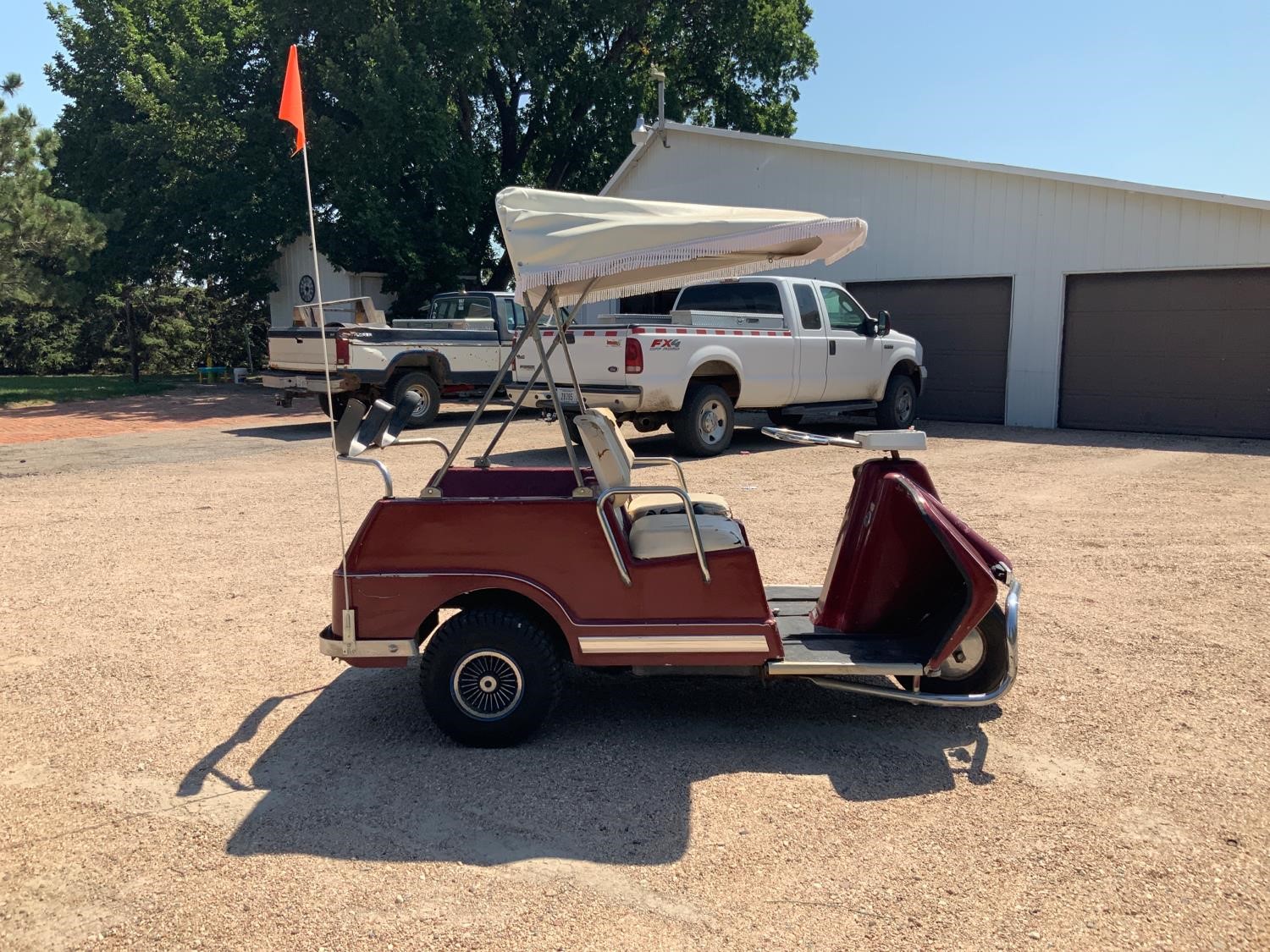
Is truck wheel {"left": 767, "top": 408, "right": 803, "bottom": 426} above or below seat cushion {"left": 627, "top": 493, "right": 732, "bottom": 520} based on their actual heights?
below

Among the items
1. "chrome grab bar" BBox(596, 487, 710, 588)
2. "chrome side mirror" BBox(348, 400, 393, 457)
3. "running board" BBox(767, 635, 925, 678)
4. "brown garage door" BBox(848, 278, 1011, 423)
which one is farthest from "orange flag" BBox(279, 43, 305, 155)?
"brown garage door" BBox(848, 278, 1011, 423)

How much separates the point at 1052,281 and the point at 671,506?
1264 centimetres

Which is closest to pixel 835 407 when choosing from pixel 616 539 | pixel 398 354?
pixel 398 354

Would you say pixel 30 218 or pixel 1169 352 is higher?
pixel 30 218

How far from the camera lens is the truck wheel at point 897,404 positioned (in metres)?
14.3

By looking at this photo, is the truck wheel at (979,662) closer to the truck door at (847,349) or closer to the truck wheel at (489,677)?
the truck wheel at (489,677)

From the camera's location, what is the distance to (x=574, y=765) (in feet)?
13.1

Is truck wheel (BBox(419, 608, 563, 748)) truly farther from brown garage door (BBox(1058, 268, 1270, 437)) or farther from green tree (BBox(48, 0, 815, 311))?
green tree (BBox(48, 0, 815, 311))

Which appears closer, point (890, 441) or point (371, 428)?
point (371, 428)

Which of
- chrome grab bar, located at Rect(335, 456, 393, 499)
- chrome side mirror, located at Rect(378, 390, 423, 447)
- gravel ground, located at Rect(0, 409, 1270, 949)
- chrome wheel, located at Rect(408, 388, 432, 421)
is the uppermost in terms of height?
chrome side mirror, located at Rect(378, 390, 423, 447)

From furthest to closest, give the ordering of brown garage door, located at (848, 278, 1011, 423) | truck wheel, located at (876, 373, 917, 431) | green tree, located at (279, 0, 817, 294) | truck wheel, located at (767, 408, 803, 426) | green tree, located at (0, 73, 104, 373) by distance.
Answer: green tree, located at (279, 0, 817, 294) < green tree, located at (0, 73, 104, 373) < brown garage door, located at (848, 278, 1011, 423) < truck wheel, located at (876, 373, 917, 431) < truck wheel, located at (767, 408, 803, 426)

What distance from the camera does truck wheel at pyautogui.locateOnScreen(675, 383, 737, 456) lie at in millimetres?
11844

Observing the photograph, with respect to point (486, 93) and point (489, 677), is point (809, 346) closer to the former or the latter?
point (489, 677)

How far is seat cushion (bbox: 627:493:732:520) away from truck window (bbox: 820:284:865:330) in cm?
835
